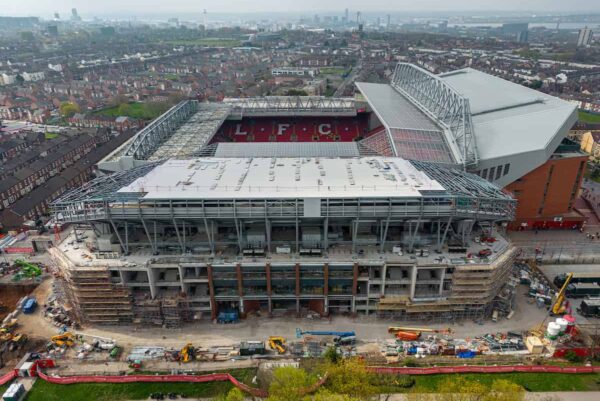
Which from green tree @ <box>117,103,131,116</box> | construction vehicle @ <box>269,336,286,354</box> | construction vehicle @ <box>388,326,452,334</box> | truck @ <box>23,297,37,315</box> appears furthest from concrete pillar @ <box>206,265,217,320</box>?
green tree @ <box>117,103,131,116</box>

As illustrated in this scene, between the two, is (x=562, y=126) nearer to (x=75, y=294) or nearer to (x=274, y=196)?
(x=274, y=196)

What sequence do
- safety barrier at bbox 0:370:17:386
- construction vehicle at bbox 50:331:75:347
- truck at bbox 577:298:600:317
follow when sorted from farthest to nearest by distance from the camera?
truck at bbox 577:298:600:317 → construction vehicle at bbox 50:331:75:347 → safety barrier at bbox 0:370:17:386

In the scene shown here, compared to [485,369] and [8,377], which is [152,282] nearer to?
[8,377]

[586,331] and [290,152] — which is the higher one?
[290,152]

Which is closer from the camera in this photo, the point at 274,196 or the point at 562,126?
the point at 274,196

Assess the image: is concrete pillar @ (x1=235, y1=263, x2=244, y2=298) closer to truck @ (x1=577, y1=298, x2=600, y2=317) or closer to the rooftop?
the rooftop

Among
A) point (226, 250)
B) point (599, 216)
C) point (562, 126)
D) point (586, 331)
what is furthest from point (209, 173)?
point (599, 216)
